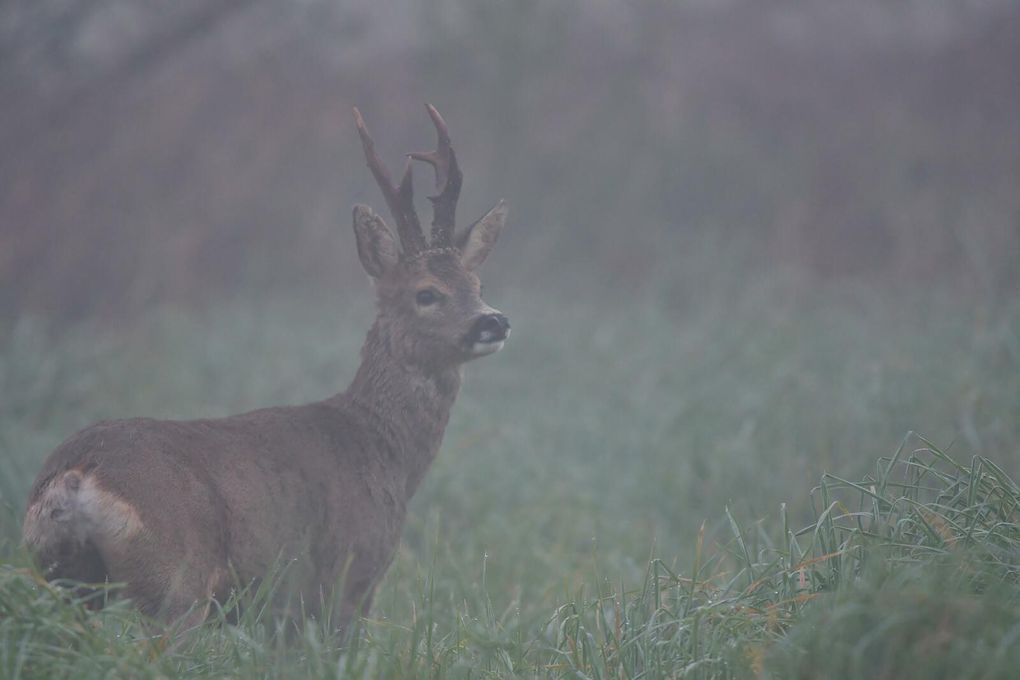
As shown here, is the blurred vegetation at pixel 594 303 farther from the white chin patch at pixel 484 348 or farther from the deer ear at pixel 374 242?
the deer ear at pixel 374 242

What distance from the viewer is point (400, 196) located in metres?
5.05

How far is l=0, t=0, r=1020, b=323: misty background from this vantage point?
13.1m

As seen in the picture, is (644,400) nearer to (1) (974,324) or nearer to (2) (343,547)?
(1) (974,324)

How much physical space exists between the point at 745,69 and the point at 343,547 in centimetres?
1604

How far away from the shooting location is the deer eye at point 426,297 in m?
5.13

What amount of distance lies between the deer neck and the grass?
494 millimetres

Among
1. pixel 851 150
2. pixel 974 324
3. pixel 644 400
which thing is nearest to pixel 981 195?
pixel 851 150

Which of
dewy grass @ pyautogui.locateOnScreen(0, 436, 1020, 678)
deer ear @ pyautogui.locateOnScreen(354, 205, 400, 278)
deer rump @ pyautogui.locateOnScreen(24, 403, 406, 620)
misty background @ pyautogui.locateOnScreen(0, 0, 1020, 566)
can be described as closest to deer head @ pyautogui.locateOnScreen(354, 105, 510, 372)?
deer ear @ pyautogui.locateOnScreen(354, 205, 400, 278)

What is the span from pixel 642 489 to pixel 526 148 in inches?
383

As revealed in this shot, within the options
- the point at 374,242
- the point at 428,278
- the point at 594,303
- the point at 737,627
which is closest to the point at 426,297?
the point at 428,278

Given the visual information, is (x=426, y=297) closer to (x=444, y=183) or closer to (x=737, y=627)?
(x=444, y=183)

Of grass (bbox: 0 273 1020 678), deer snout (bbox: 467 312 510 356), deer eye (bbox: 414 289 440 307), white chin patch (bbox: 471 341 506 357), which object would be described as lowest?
grass (bbox: 0 273 1020 678)

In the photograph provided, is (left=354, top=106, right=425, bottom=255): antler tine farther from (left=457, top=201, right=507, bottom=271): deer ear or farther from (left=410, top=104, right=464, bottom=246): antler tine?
(left=457, top=201, right=507, bottom=271): deer ear

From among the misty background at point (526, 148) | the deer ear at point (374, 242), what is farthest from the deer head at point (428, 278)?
the misty background at point (526, 148)
